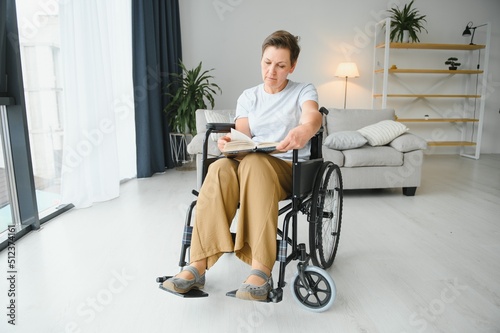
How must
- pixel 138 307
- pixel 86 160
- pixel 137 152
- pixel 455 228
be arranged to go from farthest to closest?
1. pixel 137 152
2. pixel 86 160
3. pixel 455 228
4. pixel 138 307

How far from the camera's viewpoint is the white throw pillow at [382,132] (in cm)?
306

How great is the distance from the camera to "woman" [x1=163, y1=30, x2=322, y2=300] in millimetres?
1290

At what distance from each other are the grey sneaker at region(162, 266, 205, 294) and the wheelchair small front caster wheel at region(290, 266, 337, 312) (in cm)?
35

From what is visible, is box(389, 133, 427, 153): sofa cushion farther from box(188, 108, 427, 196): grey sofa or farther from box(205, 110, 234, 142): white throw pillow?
box(205, 110, 234, 142): white throw pillow

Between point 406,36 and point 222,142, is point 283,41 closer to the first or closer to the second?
point 222,142

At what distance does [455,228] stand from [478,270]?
0.61 m

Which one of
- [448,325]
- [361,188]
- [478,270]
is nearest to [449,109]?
[361,188]

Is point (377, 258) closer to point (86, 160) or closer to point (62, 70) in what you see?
point (86, 160)

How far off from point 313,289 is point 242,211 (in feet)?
1.23

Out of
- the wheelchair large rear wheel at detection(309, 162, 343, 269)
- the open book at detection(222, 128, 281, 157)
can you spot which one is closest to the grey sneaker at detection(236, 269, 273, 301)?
the wheelchair large rear wheel at detection(309, 162, 343, 269)

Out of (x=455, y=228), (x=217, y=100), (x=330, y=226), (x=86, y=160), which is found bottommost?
(x=455, y=228)

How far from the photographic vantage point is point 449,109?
17.0 feet

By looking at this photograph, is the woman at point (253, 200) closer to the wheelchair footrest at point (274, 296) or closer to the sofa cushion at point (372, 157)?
the wheelchair footrest at point (274, 296)

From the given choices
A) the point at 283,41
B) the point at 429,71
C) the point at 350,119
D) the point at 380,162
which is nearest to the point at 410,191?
the point at 380,162
